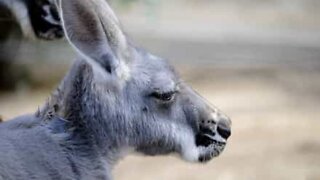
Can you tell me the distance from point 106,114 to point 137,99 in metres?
0.12

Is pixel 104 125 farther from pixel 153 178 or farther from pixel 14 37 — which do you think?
pixel 14 37

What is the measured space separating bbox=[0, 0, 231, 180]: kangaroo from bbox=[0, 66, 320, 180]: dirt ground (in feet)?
5.00

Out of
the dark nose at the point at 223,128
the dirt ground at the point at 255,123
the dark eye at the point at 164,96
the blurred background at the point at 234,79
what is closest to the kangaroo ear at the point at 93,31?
the dark eye at the point at 164,96

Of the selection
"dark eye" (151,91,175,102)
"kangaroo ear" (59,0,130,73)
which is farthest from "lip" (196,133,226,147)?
"kangaroo ear" (59,0,130,73)

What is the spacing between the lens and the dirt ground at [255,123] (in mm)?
6094

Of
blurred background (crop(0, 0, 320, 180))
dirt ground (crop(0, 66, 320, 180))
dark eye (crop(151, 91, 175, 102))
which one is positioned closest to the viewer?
dark eye (crop(151, 91, 175, 102))

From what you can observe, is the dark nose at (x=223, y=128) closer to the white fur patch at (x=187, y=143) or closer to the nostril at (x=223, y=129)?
the nostril at (x=223, y=129)

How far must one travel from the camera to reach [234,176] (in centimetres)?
608

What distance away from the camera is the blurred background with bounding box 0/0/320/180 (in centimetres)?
621

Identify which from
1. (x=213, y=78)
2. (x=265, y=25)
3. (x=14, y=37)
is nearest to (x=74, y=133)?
(x=14, y=37)

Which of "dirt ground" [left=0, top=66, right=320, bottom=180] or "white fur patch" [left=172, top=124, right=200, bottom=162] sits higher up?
"dirt ground" [left=0, top=66, right=320, bottom=180]

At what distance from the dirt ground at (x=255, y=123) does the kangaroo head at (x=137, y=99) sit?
1512 millimetres

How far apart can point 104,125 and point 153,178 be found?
7.47 ft

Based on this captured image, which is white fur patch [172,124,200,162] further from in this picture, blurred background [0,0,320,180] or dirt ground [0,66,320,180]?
blurred background [0,0,320,180]
